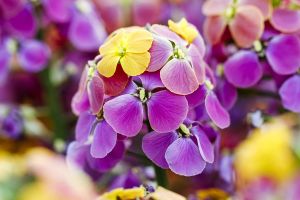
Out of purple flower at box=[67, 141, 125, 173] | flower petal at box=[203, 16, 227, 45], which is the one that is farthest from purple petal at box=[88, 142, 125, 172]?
flower petal at box=[203, 16, 227, 45]

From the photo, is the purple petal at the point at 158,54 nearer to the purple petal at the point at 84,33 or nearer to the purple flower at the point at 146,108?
the purple flower at the point at 146,108

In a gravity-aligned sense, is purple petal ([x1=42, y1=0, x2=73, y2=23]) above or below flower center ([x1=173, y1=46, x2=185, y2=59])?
above

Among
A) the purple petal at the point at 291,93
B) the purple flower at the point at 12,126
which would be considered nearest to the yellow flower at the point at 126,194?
the purple petal at the point at 291,93

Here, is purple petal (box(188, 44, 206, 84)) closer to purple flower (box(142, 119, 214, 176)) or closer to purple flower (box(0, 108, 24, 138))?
purple flower (box(142, 119, 214, 176))

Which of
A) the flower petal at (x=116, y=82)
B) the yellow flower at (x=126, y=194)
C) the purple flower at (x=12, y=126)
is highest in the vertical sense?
the purple flower at (x=12, y=126)

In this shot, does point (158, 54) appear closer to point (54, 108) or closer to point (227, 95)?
point (227, 95)

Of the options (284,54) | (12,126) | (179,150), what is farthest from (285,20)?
(12,126)

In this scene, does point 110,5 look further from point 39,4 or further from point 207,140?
point 207,140
